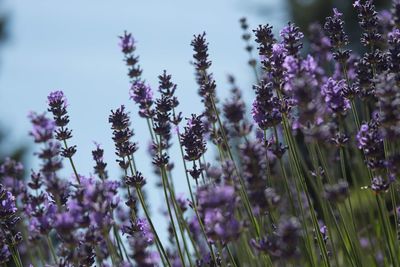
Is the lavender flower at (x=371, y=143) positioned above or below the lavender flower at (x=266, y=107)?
below

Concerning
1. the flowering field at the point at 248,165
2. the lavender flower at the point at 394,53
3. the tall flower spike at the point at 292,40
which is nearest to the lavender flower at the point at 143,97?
the flowering field at the point at 248,165

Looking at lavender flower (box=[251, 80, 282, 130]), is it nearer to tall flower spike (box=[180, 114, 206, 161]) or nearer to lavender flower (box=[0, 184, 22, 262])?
tall flower spike (box=[180, 114, 206, 161])

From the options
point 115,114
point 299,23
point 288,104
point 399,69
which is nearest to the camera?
point 399,69

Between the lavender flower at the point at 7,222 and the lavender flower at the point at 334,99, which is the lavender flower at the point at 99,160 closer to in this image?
→ the lavender flower at the point at 7,222

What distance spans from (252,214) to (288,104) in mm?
587

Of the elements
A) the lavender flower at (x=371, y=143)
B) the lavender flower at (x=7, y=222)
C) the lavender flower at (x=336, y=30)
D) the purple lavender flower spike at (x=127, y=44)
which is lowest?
the lavender flower at (x=371, y=143)

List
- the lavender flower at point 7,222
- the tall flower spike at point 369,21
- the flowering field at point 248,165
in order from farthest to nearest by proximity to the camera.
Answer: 1. the tall flower spike at point 369,21
2. the lavender flower at point 7,222
3. the flowering field at point 248,165

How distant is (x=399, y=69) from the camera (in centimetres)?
349

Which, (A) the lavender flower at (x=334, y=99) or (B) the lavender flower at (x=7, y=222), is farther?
(B) the lavender flower at (x=7, y=222)

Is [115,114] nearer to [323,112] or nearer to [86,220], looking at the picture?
[86,220]

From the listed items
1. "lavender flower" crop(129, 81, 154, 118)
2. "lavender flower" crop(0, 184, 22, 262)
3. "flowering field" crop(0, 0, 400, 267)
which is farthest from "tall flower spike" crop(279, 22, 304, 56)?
"lavender flower" crop(0, 184, 22, 262)

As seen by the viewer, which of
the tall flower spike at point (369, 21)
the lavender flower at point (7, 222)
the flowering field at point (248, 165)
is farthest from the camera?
the tall flower spike at point (369, 21)

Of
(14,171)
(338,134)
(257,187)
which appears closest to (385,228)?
(338,134)

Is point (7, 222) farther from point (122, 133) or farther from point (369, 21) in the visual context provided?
point (369, 21)
